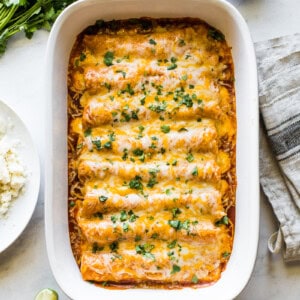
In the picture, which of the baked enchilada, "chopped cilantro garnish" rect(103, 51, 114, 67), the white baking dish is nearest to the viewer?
the white baking dish

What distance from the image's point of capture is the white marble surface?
3293mm

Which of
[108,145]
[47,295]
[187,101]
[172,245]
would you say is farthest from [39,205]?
[187,101]

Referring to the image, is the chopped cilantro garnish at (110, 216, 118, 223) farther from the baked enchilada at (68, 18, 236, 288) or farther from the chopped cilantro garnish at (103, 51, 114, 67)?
the chopped cilantro garnish at (103, 51, 114, 67)

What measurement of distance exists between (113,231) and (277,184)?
0.89m

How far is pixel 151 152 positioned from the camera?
3059mm

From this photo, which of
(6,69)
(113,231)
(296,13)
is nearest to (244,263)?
(113,231)

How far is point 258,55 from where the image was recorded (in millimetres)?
3266

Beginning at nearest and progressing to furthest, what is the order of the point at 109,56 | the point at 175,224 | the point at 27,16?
the point at 175,224
the point at 109,56
the point at 27,16

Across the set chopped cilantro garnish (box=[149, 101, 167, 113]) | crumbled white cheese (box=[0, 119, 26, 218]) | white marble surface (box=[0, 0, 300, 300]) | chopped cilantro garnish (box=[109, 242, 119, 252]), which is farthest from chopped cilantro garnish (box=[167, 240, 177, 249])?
crumbled white cheese (box=[0, 119, 26, 218])

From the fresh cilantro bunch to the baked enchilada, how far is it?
0.32m

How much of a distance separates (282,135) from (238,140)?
0.91 ft

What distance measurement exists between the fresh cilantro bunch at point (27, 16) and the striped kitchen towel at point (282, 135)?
1108mm

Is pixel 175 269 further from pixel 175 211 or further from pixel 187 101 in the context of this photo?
pixel 187 101

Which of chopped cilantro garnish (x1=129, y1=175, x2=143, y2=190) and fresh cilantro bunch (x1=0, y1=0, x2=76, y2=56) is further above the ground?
fresh cilantro bunch (x1=0, y1=0, x2=76, y2=56)
